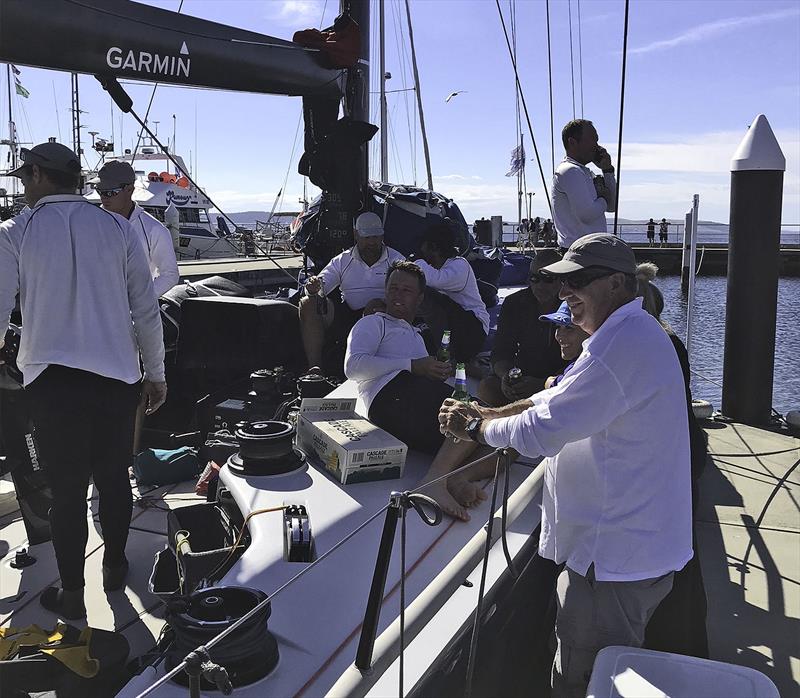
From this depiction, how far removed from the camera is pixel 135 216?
13.3 feet

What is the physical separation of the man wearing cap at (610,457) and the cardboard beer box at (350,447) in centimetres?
104

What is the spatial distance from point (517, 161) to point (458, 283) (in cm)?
2082

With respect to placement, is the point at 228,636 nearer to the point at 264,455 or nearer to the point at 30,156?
the point at 264,455

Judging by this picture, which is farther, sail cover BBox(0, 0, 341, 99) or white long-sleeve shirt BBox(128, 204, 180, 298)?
white long-sleeve shirt BBox(128, 204, 180, 298)

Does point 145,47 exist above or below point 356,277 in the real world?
above

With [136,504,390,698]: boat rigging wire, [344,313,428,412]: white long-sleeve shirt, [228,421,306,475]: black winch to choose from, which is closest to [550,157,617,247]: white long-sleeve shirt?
[344,313,428,412]: white long-sleeve shirt

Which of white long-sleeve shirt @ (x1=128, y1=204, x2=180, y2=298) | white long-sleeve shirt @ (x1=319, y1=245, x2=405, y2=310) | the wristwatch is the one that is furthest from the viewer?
white long-sleeve shirt @ (x1=319, y1=245, x2=405, y2=310)

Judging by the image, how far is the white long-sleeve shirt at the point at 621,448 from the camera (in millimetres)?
1905

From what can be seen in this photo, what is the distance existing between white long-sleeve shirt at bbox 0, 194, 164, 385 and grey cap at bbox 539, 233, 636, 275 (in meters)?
1.66

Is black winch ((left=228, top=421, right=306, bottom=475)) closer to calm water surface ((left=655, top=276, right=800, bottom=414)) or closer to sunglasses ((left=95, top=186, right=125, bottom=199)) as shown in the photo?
sunglasses ((left=95, top=186, right=125, bottom=199))

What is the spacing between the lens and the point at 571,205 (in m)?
4.37

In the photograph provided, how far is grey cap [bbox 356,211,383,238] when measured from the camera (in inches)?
196


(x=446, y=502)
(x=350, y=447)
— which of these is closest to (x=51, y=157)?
(x=350, y=447)

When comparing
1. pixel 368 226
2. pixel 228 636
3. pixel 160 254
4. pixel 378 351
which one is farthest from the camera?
pixel 368 226
